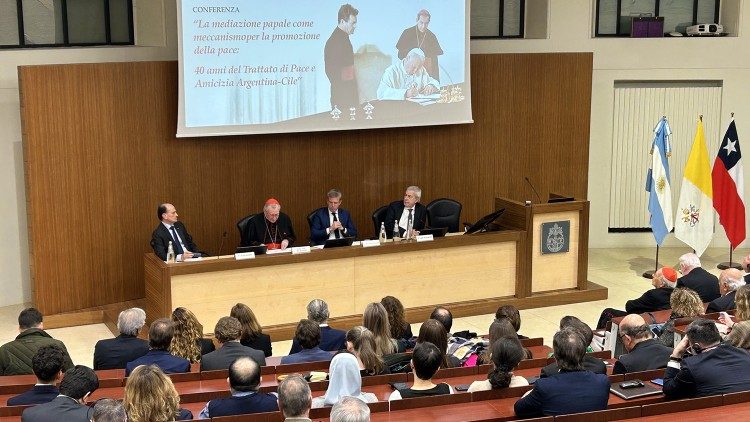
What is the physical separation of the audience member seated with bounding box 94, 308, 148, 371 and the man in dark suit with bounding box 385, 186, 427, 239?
427 centimetres

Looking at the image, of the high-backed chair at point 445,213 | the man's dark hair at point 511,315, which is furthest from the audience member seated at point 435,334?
the high-backed chair at point 445,213

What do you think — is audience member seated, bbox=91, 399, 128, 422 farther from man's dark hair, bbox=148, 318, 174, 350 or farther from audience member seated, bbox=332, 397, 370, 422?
man's dark hair, bbox=148, 318, 174, 350

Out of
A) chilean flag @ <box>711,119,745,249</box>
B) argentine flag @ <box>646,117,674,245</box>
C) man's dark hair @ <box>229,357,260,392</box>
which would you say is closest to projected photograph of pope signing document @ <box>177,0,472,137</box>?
argentine flag @ <box>646,117,674,245</box>

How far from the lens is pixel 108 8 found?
10820 millimetres

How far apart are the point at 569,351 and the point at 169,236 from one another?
5.26 metres

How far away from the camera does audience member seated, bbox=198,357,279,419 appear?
16.6 feet

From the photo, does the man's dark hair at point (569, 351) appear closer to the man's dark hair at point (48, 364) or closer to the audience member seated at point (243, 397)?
the audience member seated at point (243, 397)

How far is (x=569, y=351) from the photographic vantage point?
5230 mm

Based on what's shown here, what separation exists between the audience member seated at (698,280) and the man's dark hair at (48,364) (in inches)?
210

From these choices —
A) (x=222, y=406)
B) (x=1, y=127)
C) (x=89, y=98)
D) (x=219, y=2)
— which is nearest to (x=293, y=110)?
(x=219, y=2)

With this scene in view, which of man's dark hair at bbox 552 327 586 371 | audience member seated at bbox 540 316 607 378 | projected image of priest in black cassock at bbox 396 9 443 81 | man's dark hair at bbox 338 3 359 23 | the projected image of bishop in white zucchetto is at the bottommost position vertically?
audience member seated at bbox 540 316 607 378

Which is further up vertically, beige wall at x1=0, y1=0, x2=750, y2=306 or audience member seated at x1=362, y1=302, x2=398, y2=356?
beige wall at x1=0, y1=0, x2=750, y2=306

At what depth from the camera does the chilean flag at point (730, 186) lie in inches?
472

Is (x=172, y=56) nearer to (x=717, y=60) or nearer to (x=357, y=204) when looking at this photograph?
(x=357, y=204)
